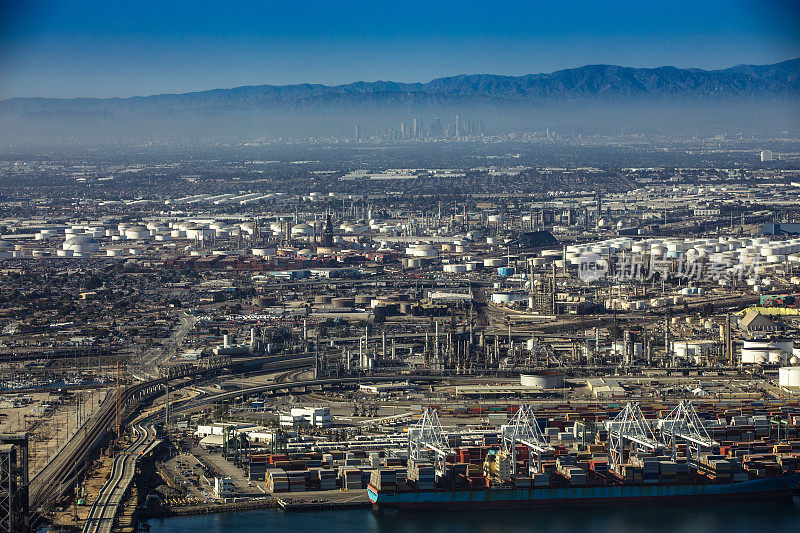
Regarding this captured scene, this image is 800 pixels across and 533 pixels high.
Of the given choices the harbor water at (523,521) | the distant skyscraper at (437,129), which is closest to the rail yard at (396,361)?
Result: the harbor water at (523,521)

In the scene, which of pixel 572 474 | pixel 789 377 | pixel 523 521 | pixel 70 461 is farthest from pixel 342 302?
pixel 523 521

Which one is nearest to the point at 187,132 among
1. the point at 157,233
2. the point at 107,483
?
the point at 157,233

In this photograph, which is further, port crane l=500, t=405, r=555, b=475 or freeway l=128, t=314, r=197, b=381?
freeway l=128, t=314, r=197, b=381

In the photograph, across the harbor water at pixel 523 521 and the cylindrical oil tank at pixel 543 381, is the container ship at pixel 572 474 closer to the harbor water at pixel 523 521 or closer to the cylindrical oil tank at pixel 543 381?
the harbor water at pixel 523 521

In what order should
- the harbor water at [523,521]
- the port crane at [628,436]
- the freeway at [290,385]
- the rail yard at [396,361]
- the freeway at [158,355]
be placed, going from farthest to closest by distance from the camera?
the freeway at [158,355], the freeway at [290,385], the port crane at [628,436], the rail yard at [396,361], the harbor water at [523,521]

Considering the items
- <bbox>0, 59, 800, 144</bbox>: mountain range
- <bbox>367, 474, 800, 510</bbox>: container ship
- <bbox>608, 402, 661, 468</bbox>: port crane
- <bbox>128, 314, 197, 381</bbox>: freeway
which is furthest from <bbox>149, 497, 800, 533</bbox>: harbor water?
<bbox>0, 59, 800, 144</bbox>: mountain range

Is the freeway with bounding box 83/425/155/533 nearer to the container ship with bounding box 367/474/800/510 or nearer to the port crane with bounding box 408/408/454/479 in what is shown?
the container ship with bounding box 367/474/800/510
